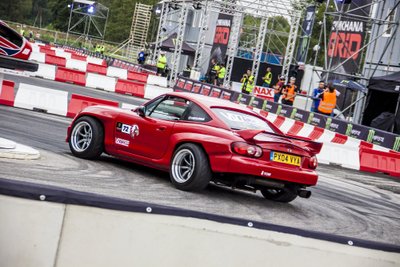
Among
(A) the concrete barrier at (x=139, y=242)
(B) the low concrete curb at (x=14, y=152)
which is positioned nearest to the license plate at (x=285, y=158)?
(B) the low concrete curb at (x=14, y=152)

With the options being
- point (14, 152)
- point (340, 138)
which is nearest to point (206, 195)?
point (14, 152)

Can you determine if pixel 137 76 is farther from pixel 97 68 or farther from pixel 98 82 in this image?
pixel 98 82

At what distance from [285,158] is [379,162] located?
9592 millimetres

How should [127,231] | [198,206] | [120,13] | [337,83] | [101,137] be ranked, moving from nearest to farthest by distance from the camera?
[127,231], [198,206], [101,137], [337,83], [120,13]

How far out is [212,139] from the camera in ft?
29.2

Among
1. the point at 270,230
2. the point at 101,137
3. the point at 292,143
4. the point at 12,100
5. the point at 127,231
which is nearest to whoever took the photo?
the point at 127,231

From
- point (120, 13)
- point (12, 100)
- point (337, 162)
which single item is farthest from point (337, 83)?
point (120, 13)

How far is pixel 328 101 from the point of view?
2520 centimetres

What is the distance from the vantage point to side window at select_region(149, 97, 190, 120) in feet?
31.7

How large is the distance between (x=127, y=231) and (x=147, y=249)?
0.57ft

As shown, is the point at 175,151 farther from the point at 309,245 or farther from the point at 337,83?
the point at 337,83

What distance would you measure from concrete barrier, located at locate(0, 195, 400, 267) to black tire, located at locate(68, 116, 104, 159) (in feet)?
18.5

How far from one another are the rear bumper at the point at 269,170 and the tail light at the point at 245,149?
5cm

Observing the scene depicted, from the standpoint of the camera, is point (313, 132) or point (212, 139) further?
point (313, 132)
